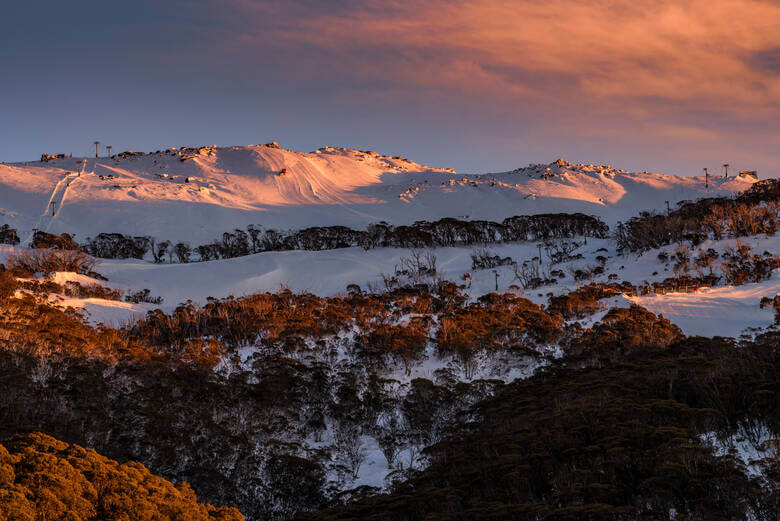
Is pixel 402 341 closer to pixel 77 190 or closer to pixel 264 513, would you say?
pixel 264 513

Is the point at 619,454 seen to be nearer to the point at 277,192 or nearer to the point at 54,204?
the point at 54,204

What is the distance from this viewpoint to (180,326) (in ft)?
63.4

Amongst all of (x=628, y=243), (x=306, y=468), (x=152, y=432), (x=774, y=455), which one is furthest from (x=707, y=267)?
(x=152, y=432)

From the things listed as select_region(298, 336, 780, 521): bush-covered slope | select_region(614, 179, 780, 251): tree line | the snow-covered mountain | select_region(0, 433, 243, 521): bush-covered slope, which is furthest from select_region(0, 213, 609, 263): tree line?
select_region(0, 433, 243, 521): bush-covered slope

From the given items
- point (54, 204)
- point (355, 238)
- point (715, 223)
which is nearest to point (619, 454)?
point (715, 223)

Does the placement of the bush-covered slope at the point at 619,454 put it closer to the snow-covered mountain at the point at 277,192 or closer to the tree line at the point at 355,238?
the tree line at the point at 355,238

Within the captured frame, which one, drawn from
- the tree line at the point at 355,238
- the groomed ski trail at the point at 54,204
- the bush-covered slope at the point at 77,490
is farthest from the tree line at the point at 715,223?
the groomed ski trail at the point at 54,204

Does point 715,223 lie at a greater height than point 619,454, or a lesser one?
greater

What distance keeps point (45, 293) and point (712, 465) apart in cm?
2500

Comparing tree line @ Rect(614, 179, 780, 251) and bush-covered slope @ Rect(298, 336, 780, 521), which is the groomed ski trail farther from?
tree line @ Rect(614, 179, 780, 251)

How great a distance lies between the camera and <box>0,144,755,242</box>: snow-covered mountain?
57.7 meters

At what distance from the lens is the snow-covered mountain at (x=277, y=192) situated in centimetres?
5769

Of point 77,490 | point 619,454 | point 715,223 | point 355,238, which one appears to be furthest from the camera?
point 355,238

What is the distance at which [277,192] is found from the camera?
74.4 metres
